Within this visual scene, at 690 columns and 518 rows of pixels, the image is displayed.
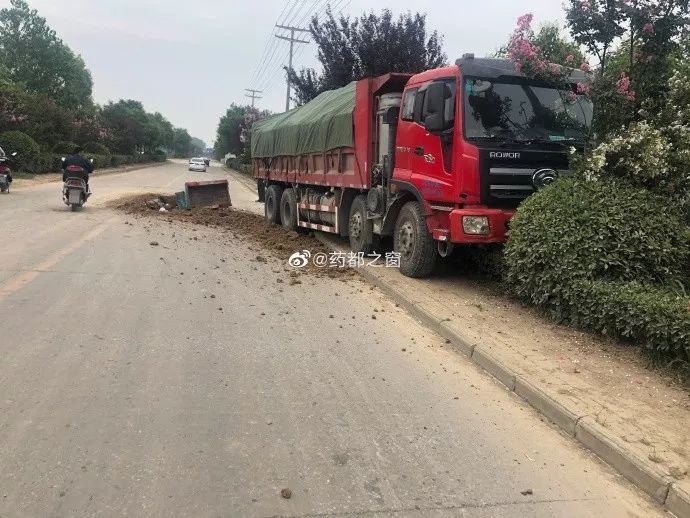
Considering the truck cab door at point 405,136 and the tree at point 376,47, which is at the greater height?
the tree at point 376,47

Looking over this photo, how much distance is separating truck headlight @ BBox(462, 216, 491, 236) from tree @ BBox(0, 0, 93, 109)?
221 feet

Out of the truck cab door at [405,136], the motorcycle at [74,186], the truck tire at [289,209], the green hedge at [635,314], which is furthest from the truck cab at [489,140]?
the motorcycle at [74,186]

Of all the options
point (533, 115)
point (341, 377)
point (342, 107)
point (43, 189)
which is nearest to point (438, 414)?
point (341, 377)

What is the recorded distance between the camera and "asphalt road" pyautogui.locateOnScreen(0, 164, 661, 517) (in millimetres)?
3137

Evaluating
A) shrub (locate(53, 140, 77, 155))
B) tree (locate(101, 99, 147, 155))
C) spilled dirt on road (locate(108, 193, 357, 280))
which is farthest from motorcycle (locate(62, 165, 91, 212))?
tree (locate(101, 99, 147, 155))

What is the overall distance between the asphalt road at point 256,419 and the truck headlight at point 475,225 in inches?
51.4

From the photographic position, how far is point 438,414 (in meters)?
4.24

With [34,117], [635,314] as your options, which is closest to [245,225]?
[635,314]

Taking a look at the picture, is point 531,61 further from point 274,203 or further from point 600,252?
point 274,203

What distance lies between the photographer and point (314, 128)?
469 inches

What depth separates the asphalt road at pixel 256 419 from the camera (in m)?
3.14

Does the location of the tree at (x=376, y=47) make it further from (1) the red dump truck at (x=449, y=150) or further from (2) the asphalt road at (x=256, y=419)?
(2) the asphalt road at (x=256, y=419)

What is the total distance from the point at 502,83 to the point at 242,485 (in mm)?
6032

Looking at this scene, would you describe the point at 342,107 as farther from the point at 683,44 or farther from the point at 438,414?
the point at 438,414
